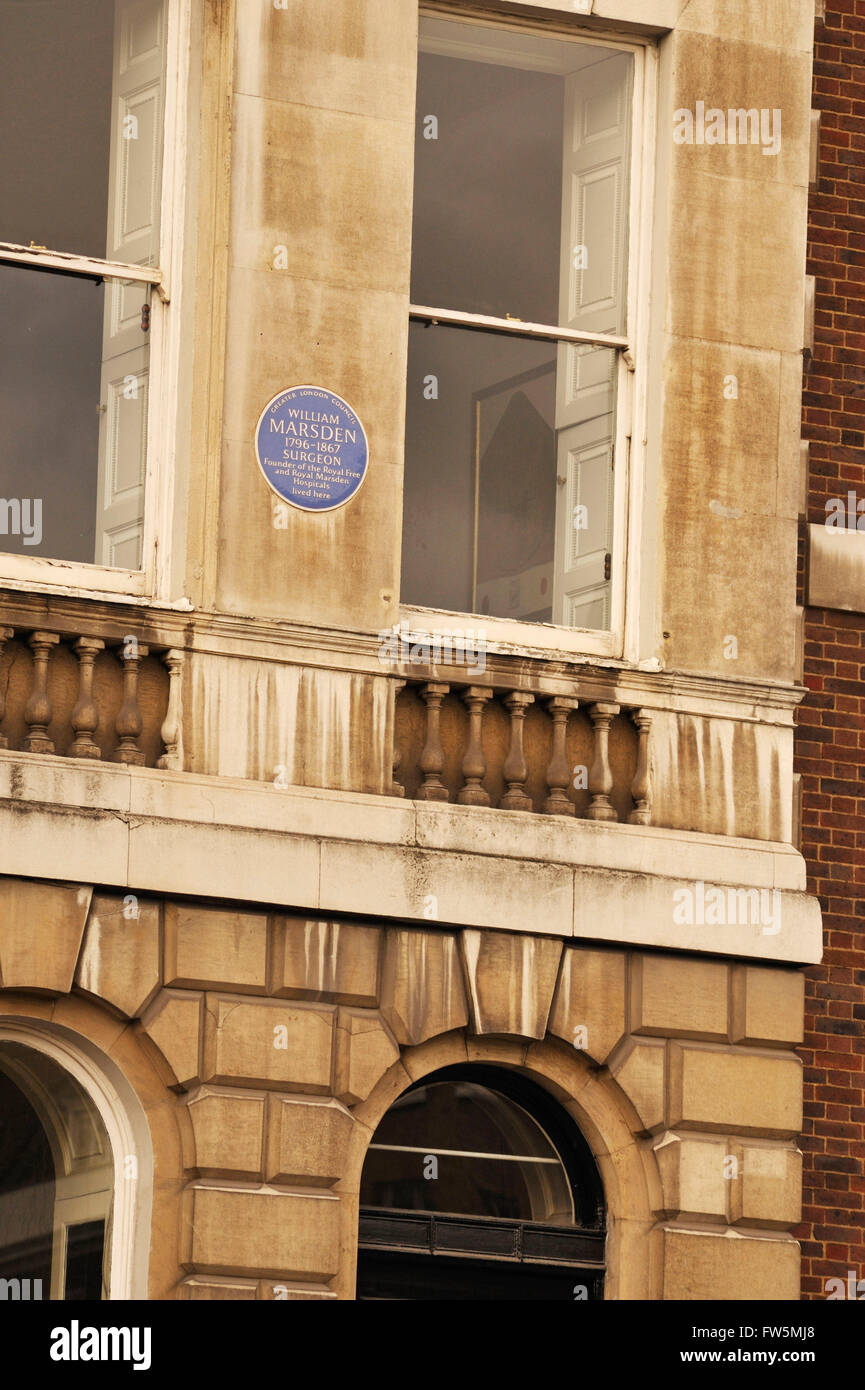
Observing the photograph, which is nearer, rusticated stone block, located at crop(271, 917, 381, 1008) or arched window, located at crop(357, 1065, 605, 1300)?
rusticated stone block, located at crop(271, 917, 381, 1008)

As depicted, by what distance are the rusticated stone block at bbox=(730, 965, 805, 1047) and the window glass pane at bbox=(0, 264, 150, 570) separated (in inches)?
133

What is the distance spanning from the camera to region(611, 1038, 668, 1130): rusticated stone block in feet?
44.7

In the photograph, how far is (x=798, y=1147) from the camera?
46.3 feet

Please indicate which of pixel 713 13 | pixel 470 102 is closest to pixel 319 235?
pixel 470 102

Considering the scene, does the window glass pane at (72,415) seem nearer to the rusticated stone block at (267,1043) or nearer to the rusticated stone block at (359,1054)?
the rusticated stone block at (267,1043)

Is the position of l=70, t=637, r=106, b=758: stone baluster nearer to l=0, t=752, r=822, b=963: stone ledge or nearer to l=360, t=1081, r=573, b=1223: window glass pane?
l=0, t=752, r=822, b=963: stone ledge

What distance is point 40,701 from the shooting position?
12.9 metres

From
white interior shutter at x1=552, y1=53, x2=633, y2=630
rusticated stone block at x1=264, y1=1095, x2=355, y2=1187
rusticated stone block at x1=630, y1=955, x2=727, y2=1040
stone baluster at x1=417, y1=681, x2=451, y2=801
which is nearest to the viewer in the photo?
rusticated stone block at x1=264, y1=1095, x2=355, y2=1187

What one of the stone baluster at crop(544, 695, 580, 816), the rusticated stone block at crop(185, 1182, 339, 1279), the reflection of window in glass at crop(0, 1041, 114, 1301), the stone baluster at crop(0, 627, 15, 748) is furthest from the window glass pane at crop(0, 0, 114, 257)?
the rusticated stone block at crop(185, 1182, 339, 1279)

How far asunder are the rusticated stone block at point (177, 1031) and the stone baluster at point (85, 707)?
1.08m

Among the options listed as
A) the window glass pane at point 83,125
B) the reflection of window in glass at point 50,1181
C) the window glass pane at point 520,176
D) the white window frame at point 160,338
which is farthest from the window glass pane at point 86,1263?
the window glass pane at point 520,176

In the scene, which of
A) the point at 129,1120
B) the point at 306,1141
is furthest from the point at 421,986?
the point at 129,1120

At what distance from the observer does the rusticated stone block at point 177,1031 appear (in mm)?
12820
